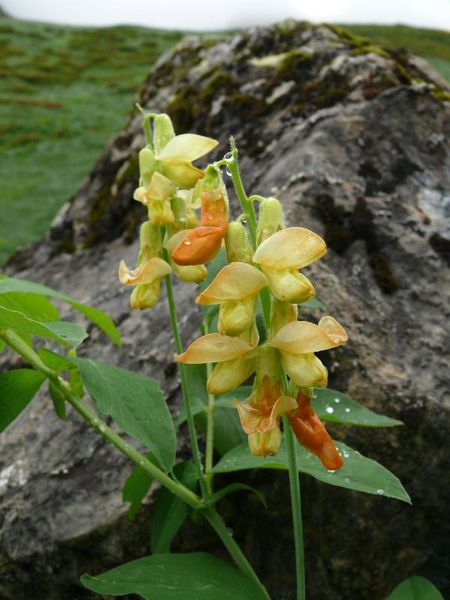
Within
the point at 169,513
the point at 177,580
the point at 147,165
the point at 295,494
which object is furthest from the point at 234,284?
the point at 169,513

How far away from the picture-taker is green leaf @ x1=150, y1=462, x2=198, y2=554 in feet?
6.82

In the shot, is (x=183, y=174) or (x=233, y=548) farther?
(x=233, y=548)

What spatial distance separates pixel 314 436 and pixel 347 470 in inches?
16.2

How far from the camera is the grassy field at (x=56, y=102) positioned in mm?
9539

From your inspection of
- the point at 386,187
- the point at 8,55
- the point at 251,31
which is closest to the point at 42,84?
the point at 8,55

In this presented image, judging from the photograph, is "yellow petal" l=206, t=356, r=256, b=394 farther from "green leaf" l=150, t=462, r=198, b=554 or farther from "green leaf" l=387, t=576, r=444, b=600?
"green leaf" l=387, t=576, r=444, b=600

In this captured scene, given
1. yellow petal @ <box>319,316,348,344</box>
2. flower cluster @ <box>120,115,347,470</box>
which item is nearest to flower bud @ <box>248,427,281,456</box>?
flower cluster @ <box>120,115,347,470</box>

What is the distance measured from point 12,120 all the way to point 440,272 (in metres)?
14.5

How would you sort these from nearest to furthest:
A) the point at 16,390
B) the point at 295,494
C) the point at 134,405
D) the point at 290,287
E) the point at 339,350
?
1. the point at 290,287
2. the point at 295,494
3. the point at 134,405
4. the point at 16,390
5. the point at 339,350

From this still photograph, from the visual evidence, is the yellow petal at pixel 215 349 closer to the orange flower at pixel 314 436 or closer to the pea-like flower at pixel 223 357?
the pea-like flower at pixel 223 357

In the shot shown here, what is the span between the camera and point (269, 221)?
1.49m

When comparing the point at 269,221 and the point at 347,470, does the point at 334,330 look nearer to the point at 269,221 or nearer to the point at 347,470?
the point at 269,221

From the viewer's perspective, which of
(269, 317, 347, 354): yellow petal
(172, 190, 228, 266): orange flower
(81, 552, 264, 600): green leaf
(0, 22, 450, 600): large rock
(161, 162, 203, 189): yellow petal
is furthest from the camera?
(0, 22, 450, 600): large rock

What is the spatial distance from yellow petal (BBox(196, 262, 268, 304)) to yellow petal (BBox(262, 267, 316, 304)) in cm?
2
